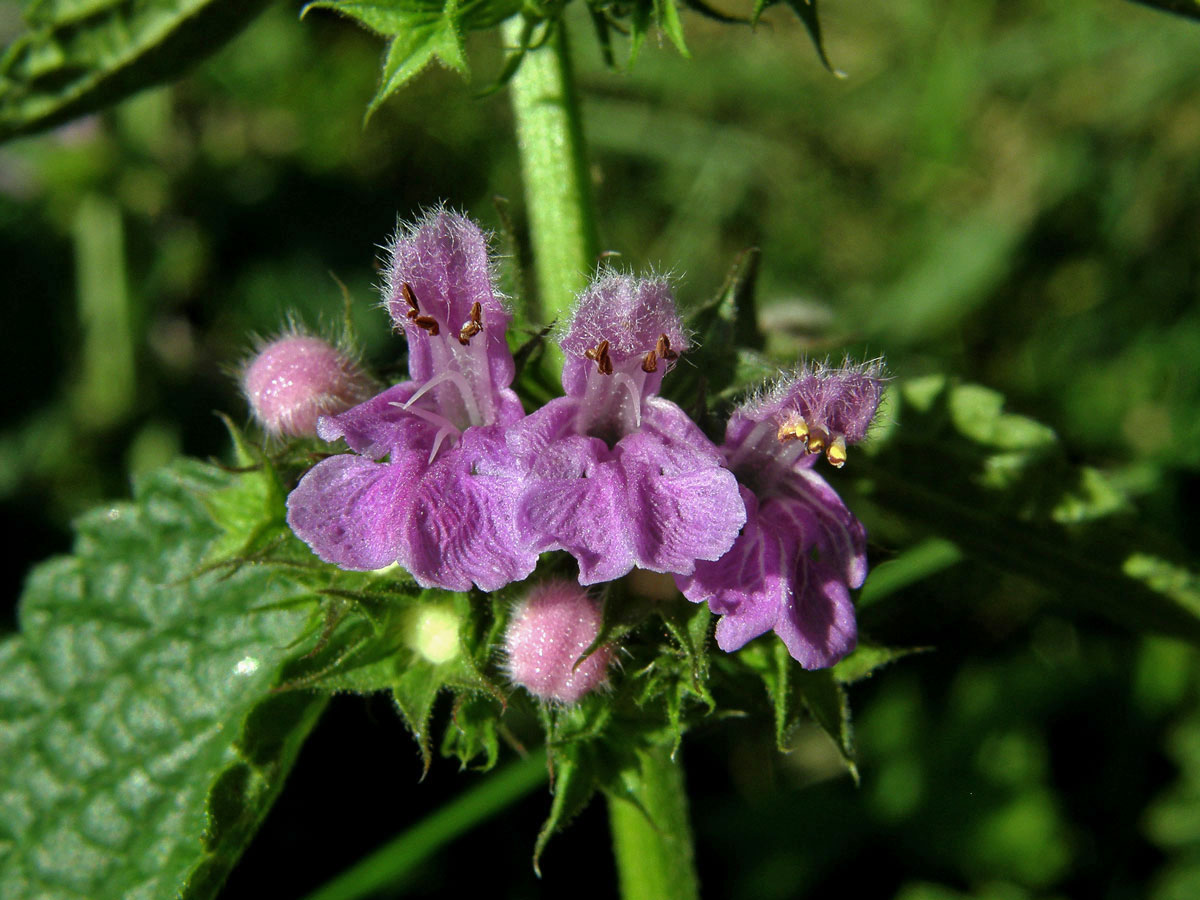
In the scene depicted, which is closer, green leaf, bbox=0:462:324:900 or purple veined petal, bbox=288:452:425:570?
purple veined petal, bbox=288:452:425:570

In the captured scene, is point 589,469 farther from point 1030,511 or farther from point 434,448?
point 1030,511

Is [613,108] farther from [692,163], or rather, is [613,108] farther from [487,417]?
[487,417]

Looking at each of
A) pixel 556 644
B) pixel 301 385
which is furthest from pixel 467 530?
pixel 301 385

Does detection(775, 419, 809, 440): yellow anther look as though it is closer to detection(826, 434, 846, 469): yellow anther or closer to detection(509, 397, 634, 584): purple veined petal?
detection(826, 434, 846, 469): yellow anther

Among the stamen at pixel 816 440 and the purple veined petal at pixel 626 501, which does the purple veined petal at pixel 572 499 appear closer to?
the purple veined petal at pixel 626 501

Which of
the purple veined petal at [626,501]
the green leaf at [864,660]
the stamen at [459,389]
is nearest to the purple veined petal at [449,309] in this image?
the stamen at [459,389]

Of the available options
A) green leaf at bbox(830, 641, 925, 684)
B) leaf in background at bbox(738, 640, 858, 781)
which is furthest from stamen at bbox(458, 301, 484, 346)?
green leaf at bbox(830, 641, 925, 684)

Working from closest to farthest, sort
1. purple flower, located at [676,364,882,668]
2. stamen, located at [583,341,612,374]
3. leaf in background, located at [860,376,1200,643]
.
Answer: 1. purple flower, located at [676,364,882,668]
2. stamen, located at [583,341,612,374]
3. leaf in background, located at [860,376,1200,643]

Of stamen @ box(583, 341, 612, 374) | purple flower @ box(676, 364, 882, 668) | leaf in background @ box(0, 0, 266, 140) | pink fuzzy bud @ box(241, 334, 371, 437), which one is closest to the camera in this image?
purple flower @ box(676, 364, 882, 668)
